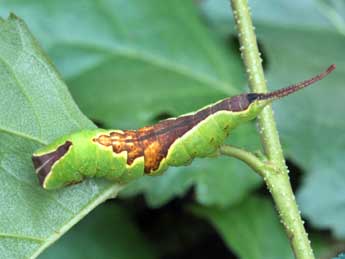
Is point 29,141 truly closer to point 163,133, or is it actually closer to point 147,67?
point 163,133

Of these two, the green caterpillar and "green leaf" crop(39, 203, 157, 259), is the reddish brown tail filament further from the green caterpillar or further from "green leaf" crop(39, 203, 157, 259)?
"green leaf" crop(39, 203, 157, 259)

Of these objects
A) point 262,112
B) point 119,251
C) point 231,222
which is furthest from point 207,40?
point 262,112

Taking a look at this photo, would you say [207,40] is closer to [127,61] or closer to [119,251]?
[127,61]

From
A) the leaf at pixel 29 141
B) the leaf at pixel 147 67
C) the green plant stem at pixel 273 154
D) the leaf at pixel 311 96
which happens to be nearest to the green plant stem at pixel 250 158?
the green plant stem at pixel 273 154

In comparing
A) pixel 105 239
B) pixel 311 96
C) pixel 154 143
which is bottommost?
pixel 105 239

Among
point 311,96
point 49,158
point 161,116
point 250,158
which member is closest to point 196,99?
point 161,116

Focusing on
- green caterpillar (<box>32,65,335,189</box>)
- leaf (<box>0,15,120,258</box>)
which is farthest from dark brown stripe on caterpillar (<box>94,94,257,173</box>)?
leaf (<box>0,15,120,258</box>)
